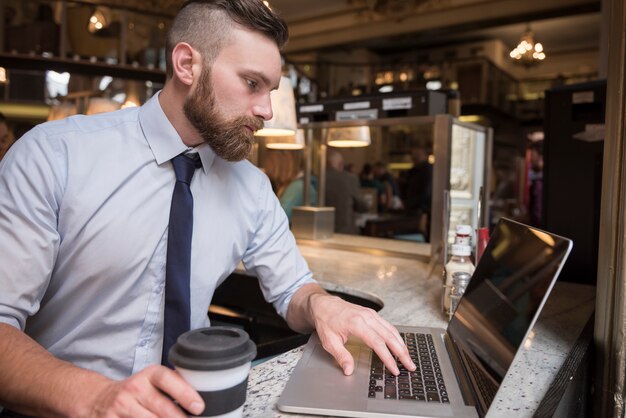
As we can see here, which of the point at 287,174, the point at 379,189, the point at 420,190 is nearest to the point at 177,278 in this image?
the point at 287,174

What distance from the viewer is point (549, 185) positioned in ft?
6.14

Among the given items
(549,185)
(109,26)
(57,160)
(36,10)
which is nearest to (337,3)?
(109,26)

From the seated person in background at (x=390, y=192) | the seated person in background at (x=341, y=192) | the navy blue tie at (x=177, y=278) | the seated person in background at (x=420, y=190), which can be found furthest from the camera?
the seated person in background at (x=390, y=192)

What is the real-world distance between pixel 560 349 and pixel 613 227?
295 mm

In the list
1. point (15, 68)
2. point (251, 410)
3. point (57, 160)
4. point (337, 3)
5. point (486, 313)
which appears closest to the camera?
point (251, 410)

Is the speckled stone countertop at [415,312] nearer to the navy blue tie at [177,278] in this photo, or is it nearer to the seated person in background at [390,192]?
the navy blue tie at [177,278]

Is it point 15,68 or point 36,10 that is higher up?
point 36,10

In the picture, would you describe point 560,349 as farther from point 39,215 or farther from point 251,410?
point 39,215

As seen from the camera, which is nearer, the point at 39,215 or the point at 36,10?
the point at 39,215

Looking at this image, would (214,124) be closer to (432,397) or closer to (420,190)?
(432,397)

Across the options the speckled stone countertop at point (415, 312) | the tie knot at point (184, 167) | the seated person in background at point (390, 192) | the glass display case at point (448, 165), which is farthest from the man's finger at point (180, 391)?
the seated person in background at point (390, 192)

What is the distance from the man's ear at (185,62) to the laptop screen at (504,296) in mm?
740

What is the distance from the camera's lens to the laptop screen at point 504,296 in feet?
2.16

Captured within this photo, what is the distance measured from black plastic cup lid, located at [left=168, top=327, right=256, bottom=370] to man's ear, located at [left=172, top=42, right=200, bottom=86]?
73cm
